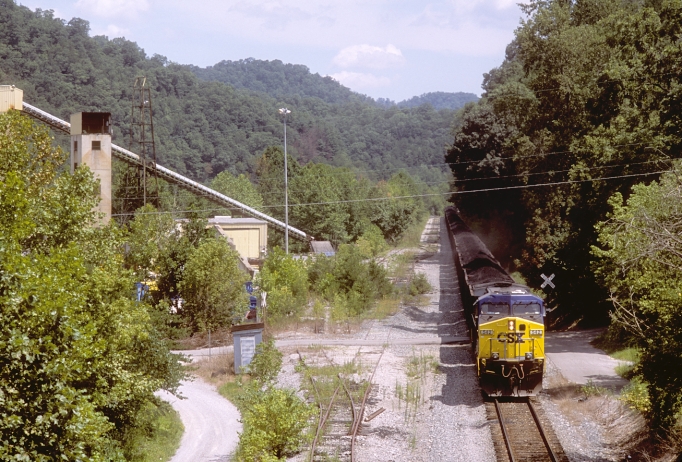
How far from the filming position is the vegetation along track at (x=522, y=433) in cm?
1610

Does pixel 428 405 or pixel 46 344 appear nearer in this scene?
pixel 46 344

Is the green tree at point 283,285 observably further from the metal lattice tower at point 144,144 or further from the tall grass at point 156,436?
the tall grass at point 156,436

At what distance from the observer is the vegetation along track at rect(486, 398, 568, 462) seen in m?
16.1

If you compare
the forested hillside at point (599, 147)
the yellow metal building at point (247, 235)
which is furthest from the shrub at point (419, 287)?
the yellow metal building at point (247, 235)

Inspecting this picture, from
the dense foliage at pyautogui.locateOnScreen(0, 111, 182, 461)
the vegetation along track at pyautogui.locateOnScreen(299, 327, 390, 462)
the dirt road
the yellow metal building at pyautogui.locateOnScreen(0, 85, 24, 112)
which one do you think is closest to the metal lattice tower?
the yellow metal building at pyautogui.locateOnScreen(0, 85, 24, 112)

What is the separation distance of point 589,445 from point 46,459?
1262 centimetres

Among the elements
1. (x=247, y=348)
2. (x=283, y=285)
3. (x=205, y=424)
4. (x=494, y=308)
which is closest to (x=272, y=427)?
(x=205, y=424)

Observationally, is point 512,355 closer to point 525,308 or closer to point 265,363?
point 525,308

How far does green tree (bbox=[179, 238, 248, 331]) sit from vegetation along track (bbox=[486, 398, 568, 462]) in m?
16.7

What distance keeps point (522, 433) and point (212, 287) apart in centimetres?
1926

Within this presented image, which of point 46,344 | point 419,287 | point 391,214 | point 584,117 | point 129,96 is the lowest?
point 419,287

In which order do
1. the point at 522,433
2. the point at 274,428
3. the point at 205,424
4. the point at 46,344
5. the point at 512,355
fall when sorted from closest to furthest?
the point at 46,344 < the point at 274,428 < the point at 522,433 < the point at 512,355 < the point at 205,424

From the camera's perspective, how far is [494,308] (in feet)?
68.7

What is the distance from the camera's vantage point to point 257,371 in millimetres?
23750
